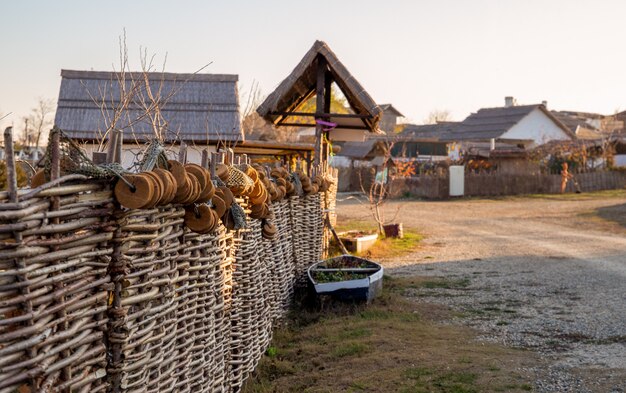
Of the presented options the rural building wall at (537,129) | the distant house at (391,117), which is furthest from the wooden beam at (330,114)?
the distant house at (391,117)

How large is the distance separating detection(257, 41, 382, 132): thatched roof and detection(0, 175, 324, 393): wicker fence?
9883mm

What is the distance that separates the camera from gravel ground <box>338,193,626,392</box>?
834 cm

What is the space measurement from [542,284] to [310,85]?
26.2 ft

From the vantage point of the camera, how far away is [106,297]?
3967 millimetres

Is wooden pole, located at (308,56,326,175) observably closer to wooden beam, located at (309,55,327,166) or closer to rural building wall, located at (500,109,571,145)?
wooden beam, located at (309,55,327,166)

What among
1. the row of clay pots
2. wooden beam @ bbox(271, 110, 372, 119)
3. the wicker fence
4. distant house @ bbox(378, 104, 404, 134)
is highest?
distant house @ bbox(378, 104, 404, 134)

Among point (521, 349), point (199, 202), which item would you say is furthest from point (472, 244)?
point (199, 202)

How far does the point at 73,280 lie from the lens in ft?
11.8

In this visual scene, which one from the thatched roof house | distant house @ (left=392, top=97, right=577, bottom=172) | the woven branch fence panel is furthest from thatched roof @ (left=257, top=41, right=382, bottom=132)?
the thatched roof house

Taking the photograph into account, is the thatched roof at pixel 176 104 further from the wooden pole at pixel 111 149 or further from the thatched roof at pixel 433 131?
the thatched roof at pixel 433 131

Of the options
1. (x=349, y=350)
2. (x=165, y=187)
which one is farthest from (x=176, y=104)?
(x=165, y=187)

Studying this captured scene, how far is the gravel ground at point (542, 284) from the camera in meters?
8.34

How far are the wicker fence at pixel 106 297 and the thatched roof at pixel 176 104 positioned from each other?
35.3 feet

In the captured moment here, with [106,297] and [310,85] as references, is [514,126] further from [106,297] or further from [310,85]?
[106,297]
